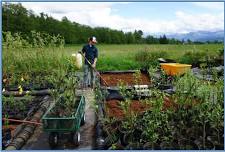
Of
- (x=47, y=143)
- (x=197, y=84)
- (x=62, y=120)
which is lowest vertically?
(x=47, y=143)

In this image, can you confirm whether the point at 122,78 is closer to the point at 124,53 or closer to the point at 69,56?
the point at 69,56

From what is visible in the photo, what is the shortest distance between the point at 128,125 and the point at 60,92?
1553 mm

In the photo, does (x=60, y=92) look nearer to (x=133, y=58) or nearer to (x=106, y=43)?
(x=133, y=58)

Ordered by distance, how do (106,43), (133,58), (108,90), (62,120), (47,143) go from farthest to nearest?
(106,43) → (133,58) → (108,90) → (47,143) → (62,120)

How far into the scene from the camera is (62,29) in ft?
47.1

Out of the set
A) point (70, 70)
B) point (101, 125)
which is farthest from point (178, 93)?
point (70, 70)

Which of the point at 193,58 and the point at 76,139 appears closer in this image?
the point at 76,139

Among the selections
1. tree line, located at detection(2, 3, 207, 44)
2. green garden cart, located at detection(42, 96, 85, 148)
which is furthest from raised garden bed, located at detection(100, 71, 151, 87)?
green garden cart, located at detection(42, 96, 85, 148)

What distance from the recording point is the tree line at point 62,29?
12.9 m

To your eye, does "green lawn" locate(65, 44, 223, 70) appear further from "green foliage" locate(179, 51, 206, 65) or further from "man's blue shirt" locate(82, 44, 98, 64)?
"man's blue shirt" locate(82, 44, 98, 64)

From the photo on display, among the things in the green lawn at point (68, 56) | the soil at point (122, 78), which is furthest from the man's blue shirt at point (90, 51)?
the soil at point (122, 78)

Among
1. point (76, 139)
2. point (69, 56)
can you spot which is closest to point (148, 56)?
point (69, 56)

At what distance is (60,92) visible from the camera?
680cm

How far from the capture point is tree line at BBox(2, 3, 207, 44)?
42.4 feet
